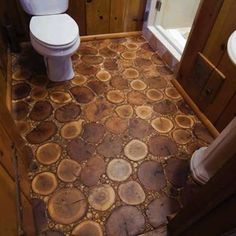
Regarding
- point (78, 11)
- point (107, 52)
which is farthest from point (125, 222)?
point (78, 11)

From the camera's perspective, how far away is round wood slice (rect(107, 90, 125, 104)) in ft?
6.02

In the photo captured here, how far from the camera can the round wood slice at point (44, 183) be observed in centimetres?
130

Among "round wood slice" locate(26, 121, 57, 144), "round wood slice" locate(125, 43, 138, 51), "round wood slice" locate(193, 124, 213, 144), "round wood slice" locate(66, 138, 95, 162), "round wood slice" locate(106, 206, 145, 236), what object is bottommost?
"round wood slice" locate(106, 206, 145, 236)

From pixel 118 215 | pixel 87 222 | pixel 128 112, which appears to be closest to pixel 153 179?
pixel 118 215

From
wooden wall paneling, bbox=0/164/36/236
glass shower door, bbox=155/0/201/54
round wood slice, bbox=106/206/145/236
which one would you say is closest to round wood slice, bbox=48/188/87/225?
round wood slice, bbox=106/206/145/236

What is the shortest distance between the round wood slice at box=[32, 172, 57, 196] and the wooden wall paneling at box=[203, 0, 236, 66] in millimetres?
1328

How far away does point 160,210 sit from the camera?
127 centimetres

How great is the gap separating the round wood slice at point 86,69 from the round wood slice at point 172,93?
69cm

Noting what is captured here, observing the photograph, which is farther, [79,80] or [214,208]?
[79,80]

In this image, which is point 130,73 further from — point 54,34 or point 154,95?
point 54,34

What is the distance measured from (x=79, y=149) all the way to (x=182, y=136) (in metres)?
0.76

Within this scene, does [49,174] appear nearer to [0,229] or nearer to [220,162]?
[0,229]

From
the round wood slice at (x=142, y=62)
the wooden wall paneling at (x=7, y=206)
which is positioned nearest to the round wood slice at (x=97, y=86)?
the round wood slice at (x=142, y=62)

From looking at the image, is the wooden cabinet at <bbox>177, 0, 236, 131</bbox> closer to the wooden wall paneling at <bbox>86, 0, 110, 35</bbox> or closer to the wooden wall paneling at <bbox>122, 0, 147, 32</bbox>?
the wooden wall paneling at <bbox>122, 0, 147, 32</bbox>
